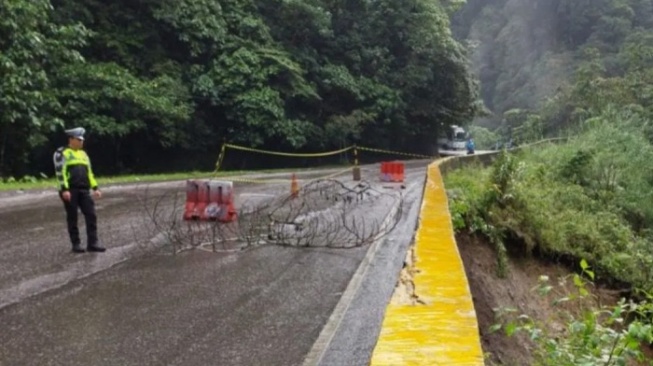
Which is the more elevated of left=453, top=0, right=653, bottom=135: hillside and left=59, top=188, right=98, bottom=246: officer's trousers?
left=453, top=0, right=653, bottom=135: hillside

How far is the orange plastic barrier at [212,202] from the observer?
11704 mm

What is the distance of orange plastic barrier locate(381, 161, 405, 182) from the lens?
68.9ft

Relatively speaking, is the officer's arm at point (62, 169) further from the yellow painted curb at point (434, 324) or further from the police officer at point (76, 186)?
the yellow painted curb at point (434, 324)

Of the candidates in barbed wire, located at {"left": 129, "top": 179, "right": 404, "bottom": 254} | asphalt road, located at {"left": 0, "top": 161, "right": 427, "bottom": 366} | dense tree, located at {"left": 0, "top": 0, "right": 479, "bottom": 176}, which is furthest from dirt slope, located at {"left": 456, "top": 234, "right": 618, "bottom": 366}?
dense tree, located at {"left": 0, "top": 0, "right": 479, "bottom": 176}

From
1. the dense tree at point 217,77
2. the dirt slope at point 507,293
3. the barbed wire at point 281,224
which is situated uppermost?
the dense tree at point 217,77

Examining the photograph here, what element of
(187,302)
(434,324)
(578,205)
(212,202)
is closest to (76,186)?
(212,202)

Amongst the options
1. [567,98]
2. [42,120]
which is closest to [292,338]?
[42,120]

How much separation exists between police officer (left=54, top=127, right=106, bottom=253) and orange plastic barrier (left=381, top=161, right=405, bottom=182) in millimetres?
12856

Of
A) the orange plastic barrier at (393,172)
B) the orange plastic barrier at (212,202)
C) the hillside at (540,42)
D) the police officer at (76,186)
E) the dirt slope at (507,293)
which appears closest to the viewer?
the dirt slope at (507,293)

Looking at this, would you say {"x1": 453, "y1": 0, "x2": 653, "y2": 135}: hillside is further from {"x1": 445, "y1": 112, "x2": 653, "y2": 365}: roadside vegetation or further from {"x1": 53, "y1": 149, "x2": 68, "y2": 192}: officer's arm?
{"x1": 53, "y1": 149, "x2": 68, "y2": 192}: officer's arm

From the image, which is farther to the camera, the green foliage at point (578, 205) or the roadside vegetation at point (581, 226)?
the green foliage at point (578, 205)

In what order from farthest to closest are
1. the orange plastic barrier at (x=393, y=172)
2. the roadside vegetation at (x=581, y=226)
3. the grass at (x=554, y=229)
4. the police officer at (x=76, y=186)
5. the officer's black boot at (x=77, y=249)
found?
the orange plastic barrier at (x=393, y=172)
the grass at (x=554, y=229)
the police officer at (x=76, y=186)
the officer's black boot at (x=77, y=249)
the roadside vegetation at (x=581, y=226)

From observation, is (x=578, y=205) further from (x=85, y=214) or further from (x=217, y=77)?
(x=217, y=77)

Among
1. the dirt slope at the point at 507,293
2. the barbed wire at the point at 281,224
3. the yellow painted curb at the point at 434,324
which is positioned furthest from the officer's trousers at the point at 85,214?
the yellow painted curb at the point at 434,324
